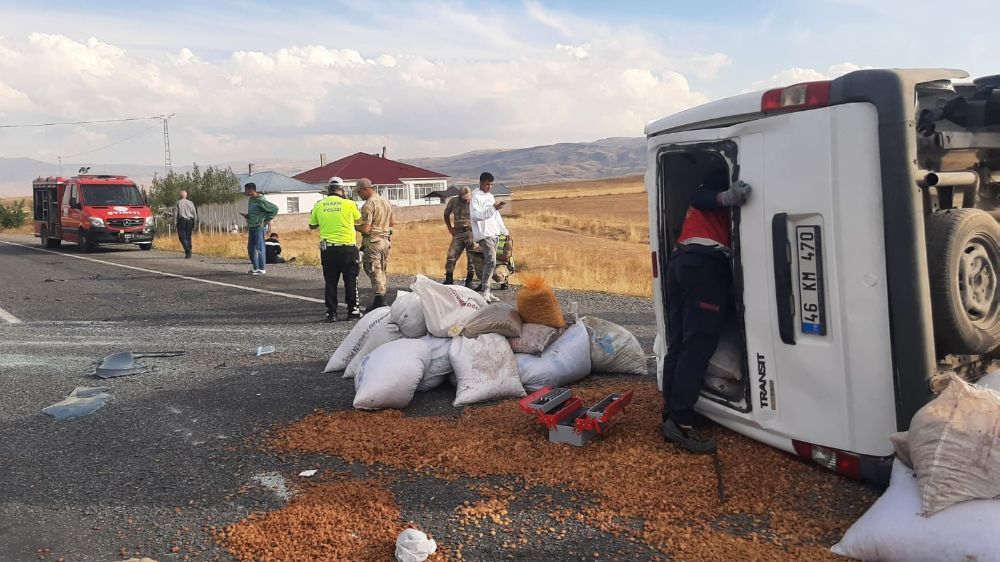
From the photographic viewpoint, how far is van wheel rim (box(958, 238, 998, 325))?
3525 millimetres

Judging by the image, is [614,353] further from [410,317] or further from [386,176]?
[386,176]

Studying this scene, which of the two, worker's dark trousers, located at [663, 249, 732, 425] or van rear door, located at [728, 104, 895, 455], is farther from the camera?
worker's dark trousers, located at [663, 249, 732, 425]

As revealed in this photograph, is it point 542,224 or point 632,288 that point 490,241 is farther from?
point 542,224

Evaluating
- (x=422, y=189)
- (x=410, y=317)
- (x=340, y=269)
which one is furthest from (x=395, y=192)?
(x=410, y=317)

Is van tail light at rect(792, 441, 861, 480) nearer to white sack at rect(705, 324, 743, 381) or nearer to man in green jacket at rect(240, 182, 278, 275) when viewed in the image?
white sack at rect(705, 324, 743, 381)

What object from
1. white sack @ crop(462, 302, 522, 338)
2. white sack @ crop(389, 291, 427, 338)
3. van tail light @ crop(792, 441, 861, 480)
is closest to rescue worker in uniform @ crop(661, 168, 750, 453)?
van tail light @ crop(792, 441, 861, 480)

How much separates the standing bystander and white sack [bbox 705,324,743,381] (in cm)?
1640

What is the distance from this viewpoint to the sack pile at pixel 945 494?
114 inches

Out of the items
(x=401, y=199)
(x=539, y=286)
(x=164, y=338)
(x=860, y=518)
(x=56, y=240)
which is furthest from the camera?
(x=401, y=199)

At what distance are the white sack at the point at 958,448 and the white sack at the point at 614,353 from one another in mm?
2966

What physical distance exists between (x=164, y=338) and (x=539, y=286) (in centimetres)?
472

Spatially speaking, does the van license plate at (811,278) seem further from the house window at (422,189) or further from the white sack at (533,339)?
the house window at (422,189)

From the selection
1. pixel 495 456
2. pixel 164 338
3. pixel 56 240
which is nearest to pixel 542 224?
pixel 56 240

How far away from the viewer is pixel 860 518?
10.6 ft
